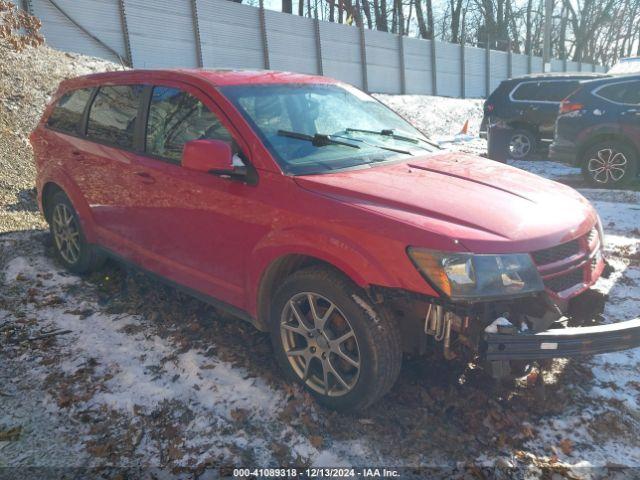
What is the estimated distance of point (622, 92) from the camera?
28.1 feet

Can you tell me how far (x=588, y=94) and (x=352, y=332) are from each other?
812cm

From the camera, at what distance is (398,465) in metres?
2.57

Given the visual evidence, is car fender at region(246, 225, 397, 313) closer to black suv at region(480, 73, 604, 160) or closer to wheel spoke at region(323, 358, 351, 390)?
wheel spoke at region(323, 358, 351, 390)

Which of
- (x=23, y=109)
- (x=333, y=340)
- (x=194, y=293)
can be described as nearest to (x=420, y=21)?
(x=23, y=109)

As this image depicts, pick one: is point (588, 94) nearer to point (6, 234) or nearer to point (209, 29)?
point (6, 234)

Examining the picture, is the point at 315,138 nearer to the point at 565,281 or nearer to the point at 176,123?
the point at 176,123

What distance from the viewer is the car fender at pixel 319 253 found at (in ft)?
8.38

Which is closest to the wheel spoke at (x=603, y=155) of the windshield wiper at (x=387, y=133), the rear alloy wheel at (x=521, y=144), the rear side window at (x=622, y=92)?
the rear side window at (x=622, y=92)

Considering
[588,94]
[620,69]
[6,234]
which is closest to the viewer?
[6,234]

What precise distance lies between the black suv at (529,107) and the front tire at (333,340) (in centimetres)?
981

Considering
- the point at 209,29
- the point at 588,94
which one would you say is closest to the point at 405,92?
the point at 209,29

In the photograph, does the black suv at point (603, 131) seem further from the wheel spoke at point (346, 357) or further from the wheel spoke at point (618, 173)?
the wheel spoke at point (346, 357)

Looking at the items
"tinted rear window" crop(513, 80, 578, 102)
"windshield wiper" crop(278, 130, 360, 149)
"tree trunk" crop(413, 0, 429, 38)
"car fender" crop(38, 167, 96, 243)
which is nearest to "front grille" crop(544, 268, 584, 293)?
Result: "windshield wiper" crop(278, 130, 360, 149)

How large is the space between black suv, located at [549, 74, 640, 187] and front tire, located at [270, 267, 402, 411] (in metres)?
7.59
